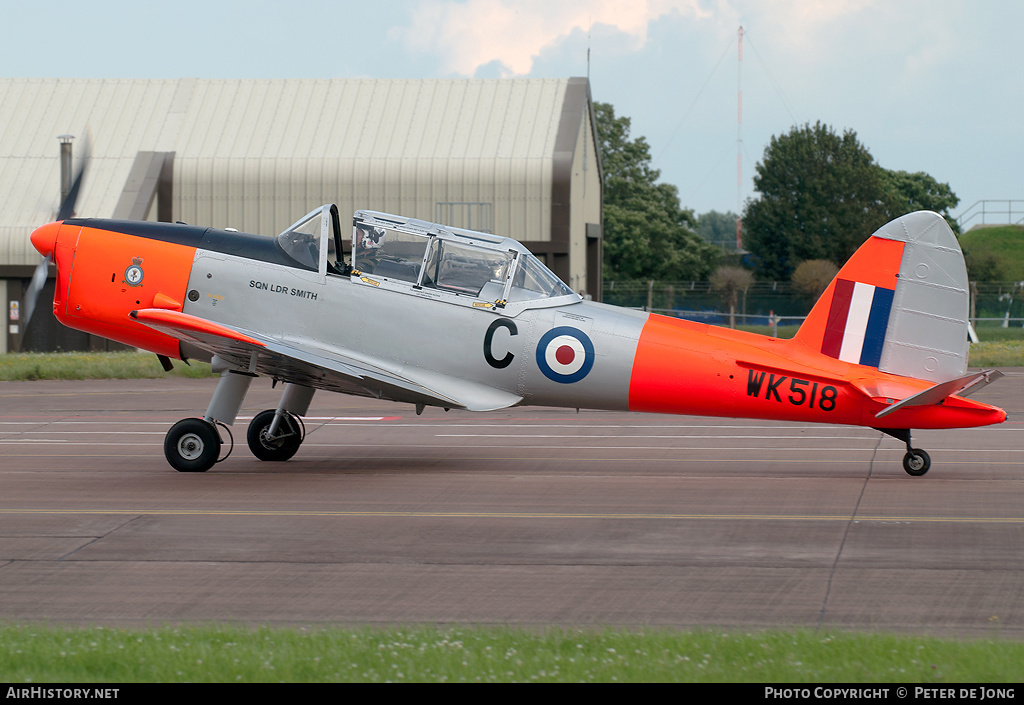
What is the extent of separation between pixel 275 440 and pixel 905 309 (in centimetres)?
724

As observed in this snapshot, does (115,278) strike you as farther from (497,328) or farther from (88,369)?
Result: (88,369)

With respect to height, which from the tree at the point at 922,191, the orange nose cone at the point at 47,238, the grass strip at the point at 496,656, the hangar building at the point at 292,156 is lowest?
the grass strip at the point at 496,656

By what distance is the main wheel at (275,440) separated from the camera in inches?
510

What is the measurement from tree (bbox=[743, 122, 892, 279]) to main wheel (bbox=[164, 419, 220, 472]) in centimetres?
5684

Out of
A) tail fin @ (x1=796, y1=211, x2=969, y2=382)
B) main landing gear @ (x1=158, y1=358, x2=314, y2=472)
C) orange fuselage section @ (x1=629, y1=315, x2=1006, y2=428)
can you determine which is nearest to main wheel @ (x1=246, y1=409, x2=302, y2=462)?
main landing gear @ (x1=158, y1=358, x2=314, y2=472)

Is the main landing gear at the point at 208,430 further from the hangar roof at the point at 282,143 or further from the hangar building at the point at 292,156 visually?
the hangar roof at the point at 282,143

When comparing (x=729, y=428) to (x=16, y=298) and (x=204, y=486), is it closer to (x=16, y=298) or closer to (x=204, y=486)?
(x=204, y=486)

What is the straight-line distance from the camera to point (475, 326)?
11734mm

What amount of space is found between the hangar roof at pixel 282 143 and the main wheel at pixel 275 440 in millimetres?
24526

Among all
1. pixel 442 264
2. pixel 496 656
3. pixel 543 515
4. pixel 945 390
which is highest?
pixel 442 264

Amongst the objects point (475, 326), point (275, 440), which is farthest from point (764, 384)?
point (275, 440)

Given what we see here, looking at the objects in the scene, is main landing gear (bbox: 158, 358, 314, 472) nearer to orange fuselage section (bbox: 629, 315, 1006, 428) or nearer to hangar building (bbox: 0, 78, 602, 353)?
orange fuselage section (bbox: 629, 315, 1006, 428)

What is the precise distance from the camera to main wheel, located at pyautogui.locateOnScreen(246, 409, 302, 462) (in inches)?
510

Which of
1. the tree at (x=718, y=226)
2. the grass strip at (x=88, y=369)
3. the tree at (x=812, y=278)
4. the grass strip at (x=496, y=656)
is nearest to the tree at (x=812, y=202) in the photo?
the tree at (x=812, y=278)
